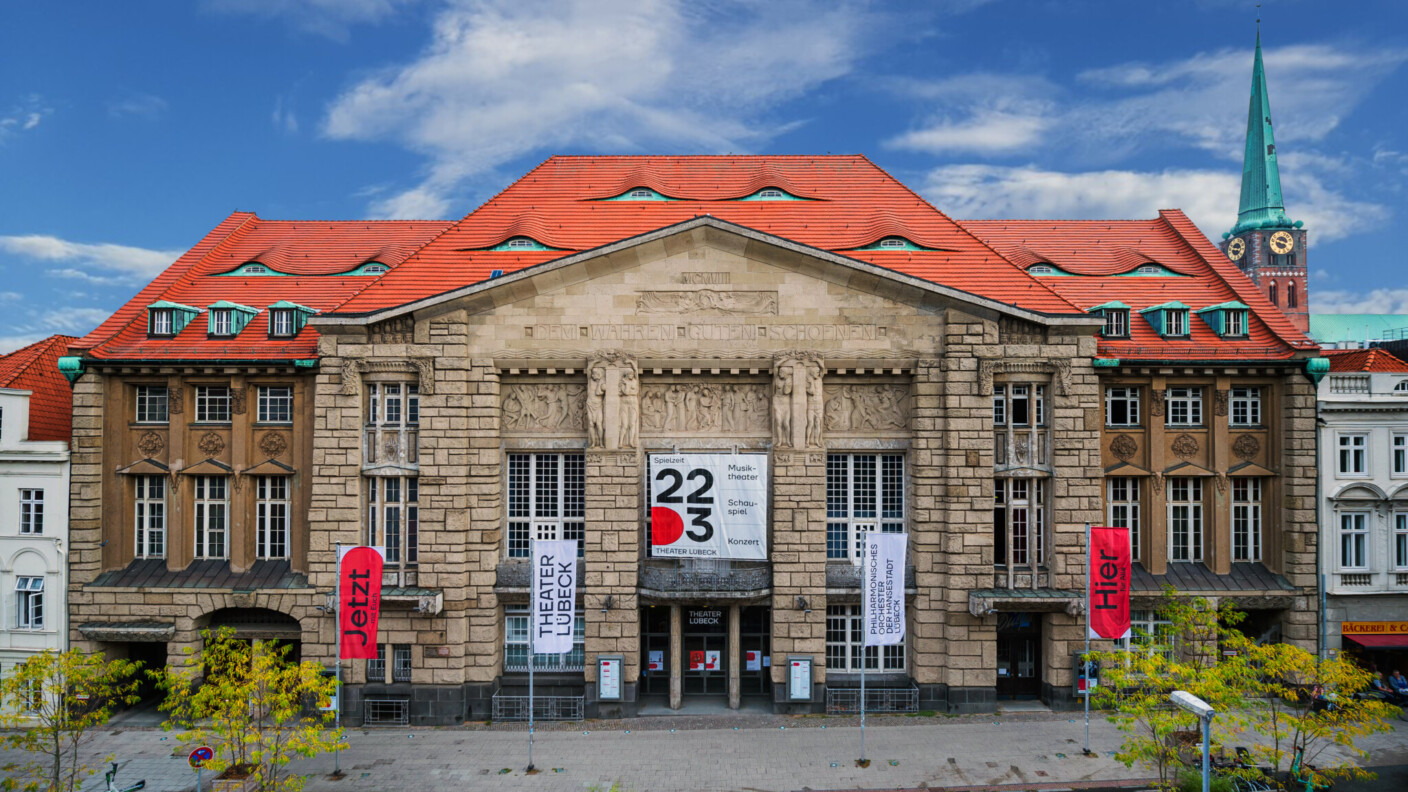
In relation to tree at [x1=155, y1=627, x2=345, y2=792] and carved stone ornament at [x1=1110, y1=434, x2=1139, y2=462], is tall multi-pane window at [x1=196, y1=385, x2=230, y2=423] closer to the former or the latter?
tree at [x1=155, y1=627, x2=345, y2=792]

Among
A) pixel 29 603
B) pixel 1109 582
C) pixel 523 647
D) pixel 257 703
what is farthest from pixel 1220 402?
pixel 29 603

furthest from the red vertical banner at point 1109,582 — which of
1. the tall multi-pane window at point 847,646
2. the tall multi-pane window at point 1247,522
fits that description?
the tall multi-pane window at point 1247,522

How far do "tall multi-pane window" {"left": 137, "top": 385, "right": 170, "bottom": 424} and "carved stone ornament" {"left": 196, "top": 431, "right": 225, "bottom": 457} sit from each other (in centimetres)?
167

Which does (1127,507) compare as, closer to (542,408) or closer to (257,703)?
(542,408)

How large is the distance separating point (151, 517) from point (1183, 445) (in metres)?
36.7

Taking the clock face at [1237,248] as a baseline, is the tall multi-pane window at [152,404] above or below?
below

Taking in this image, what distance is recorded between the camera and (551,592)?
956 inches

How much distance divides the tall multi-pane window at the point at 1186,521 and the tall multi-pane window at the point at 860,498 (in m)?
10.3

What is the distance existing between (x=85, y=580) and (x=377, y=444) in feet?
35.9

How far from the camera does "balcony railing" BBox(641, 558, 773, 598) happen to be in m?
26.4

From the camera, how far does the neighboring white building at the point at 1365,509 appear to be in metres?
28.1

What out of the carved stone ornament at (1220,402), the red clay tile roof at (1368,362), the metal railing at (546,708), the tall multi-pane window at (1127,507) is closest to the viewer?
the metal railing at (546,708)

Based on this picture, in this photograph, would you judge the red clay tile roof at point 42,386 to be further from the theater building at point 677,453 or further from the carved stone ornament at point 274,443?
the carved stone ornament at point 274,443

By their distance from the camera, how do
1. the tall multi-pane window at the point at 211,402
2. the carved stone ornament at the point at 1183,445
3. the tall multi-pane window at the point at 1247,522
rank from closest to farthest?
the tall multi-pane window at the point at 211,402 < the carved stone ornament at the point at 1183,445 < the tall multi-pane window at the point at 1247,522
